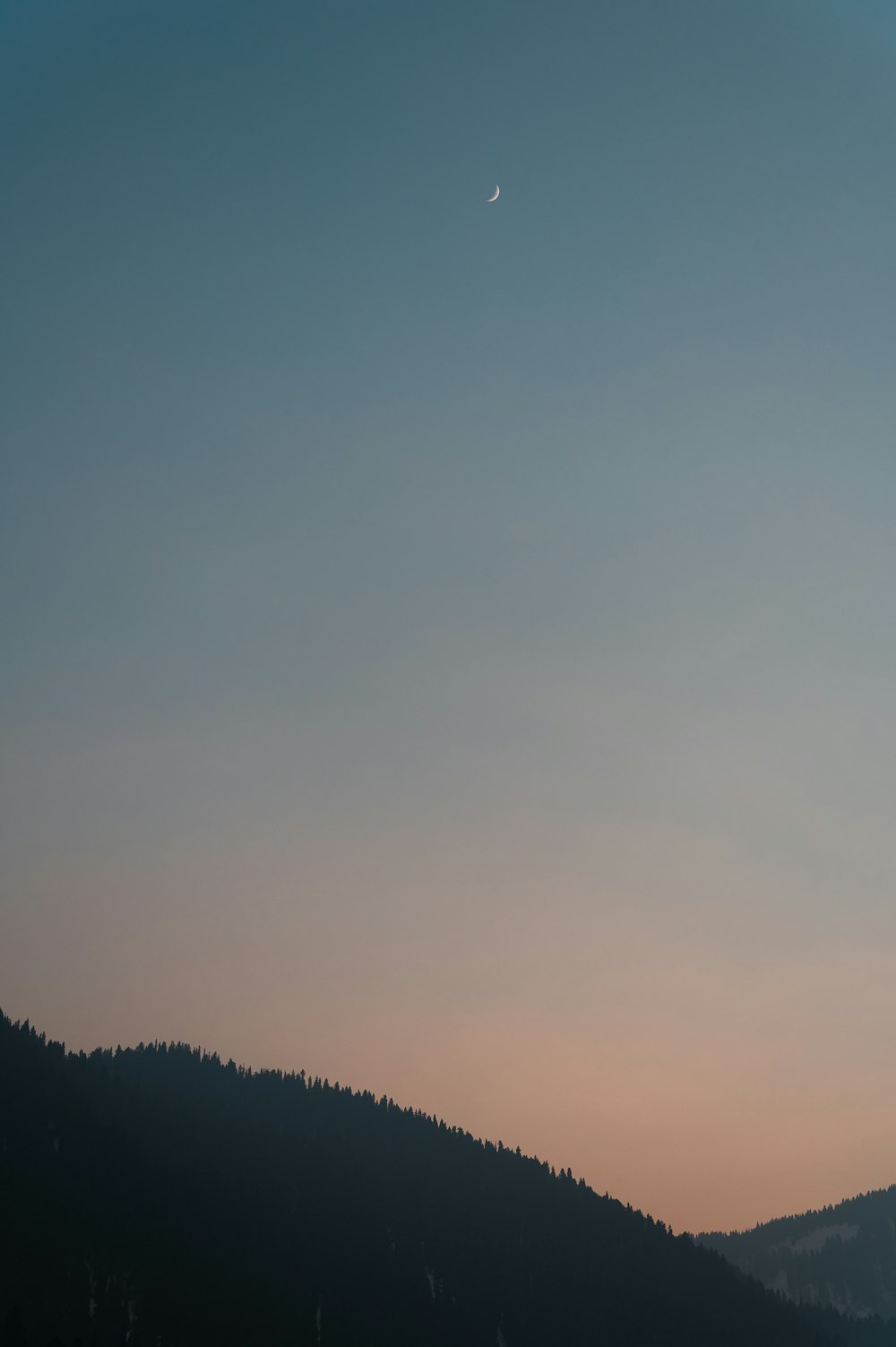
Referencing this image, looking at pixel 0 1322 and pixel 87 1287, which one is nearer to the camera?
pixel 0 1322

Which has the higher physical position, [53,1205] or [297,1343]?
[53,1205]

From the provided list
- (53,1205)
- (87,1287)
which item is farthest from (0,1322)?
(53,1205)

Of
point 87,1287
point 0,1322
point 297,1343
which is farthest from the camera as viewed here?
point 297,1343

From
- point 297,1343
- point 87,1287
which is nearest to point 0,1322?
point 87,1287

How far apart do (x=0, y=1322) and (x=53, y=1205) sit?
3335 cm

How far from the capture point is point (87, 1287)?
602ft

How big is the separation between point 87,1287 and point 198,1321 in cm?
2012

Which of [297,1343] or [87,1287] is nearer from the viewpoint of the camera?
[87,1287]

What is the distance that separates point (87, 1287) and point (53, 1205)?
794 inches

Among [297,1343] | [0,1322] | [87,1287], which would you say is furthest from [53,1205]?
[297,1343]

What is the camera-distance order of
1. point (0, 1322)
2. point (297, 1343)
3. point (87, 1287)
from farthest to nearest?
point (297, 1343), point (87, 1287), point (0, 1322)

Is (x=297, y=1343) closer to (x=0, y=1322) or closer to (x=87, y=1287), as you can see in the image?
(x=87, y=1287)

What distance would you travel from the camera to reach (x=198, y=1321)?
19100cm

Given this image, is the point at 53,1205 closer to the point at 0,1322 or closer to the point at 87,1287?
the point at 87,1287
